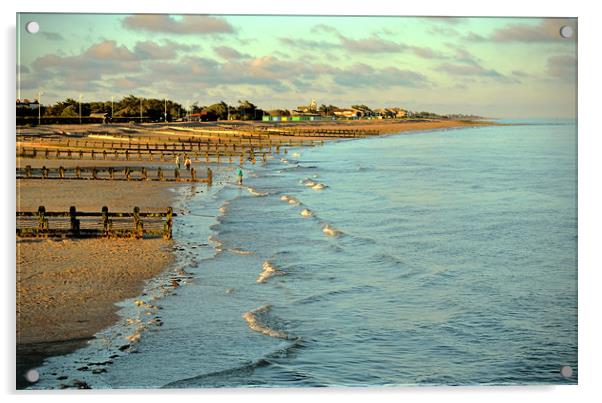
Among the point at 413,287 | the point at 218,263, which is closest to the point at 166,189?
the point at 218,263

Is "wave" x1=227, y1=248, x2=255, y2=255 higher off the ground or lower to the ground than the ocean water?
higher

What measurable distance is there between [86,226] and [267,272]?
307 inches

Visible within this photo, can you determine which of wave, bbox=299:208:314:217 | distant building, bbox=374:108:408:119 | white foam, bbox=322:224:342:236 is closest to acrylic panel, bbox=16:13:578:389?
white foam, bbox=322:224:342:236

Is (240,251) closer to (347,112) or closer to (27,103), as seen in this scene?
(347,112)

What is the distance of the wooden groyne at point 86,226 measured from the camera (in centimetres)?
2161

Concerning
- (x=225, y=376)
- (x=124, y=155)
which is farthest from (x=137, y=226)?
(x=124, y=155)

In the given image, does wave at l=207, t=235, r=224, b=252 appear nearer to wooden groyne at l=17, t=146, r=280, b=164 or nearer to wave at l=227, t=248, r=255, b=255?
wave at l=227, t=248, r=255, b=255

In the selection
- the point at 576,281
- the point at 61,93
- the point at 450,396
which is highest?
the point at 61,93

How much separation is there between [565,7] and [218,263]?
36.7ft

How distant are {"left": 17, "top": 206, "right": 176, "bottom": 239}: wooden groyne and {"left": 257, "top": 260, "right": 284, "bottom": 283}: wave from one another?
3.78 metres

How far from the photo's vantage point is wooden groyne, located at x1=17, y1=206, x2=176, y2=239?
70.9ft

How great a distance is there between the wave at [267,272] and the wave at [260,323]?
2.30 meters

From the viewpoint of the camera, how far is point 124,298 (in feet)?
56.5

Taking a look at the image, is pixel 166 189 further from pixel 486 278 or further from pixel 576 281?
pixel 576 281
